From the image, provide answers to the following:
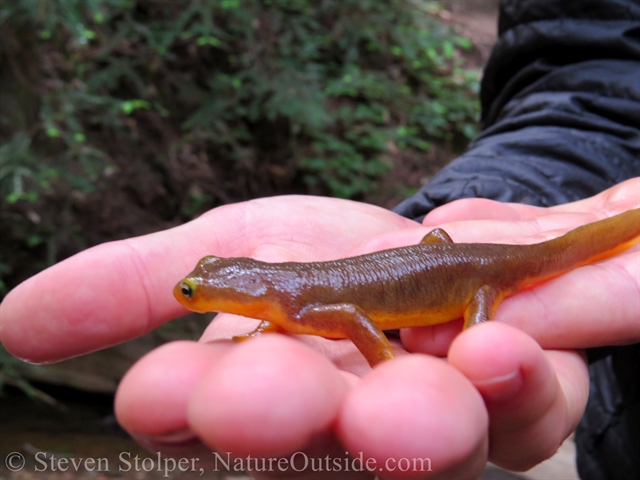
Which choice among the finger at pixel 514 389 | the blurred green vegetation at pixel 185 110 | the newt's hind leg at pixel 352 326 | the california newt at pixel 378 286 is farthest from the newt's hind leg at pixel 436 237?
the blurred green vegetation at pixel 185 110

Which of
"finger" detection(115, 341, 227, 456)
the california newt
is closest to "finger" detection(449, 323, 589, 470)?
the california newt

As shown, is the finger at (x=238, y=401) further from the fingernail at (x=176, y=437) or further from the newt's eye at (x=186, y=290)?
the newt's eye at (x=186, y=290)

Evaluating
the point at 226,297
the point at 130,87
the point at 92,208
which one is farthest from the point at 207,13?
the point at 226,297

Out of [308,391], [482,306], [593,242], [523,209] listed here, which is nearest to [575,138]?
[523,209]

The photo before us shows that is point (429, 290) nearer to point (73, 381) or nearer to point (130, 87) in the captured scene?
point (73, 381)

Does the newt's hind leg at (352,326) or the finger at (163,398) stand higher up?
the finger at (163,398)

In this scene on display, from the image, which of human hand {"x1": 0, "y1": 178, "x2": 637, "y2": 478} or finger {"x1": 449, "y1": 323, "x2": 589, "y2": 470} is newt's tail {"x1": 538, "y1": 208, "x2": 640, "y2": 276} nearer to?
human hand {"x1": 0, "y1": 178, "x2": 637, "y2": 478}
